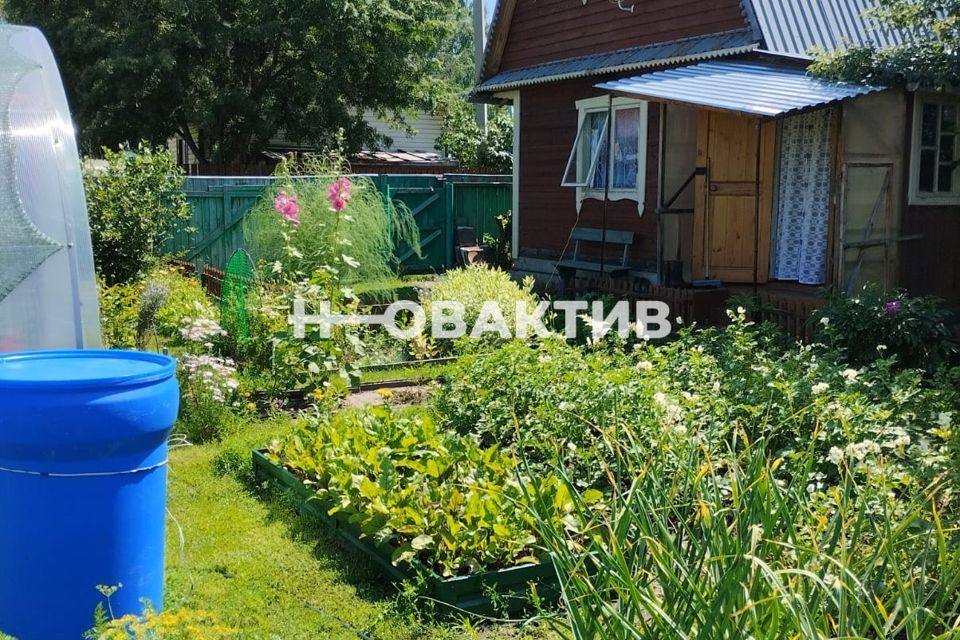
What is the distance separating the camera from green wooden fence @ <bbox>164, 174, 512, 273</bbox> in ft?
49.9

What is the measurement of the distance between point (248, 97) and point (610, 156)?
50.6 feet

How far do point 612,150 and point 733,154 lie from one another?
7.31 feet

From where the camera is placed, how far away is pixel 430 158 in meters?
32.5

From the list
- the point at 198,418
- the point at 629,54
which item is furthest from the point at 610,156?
the point at 198,418

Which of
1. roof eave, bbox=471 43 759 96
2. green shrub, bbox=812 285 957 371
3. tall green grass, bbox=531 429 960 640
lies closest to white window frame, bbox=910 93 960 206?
roof eave, bbox=471 43 759 96

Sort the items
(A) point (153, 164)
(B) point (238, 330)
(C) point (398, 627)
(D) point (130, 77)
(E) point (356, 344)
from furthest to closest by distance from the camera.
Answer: (D) point (130, 77) → (A) point (153, 164) → (B) point (238, 330) → (E) point (356, 344) → (C) point (398, 627)

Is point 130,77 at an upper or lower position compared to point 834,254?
Result: upper

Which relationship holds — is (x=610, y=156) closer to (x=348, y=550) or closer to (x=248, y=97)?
(x=348, y=550)

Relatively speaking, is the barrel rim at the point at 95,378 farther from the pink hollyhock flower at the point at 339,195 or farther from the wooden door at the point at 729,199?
the wooden door at the point at 729,199

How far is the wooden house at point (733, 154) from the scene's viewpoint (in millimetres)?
9961

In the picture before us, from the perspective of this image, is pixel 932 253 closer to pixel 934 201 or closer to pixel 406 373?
pixel 934 201

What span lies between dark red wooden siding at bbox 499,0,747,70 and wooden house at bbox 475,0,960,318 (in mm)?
26

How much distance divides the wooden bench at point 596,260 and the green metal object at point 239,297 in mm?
4317

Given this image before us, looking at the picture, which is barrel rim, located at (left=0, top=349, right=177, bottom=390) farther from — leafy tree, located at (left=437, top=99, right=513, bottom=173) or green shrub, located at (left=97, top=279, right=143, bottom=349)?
leafy tree, located at (left=437, top=99, right=513, bottom=173)
